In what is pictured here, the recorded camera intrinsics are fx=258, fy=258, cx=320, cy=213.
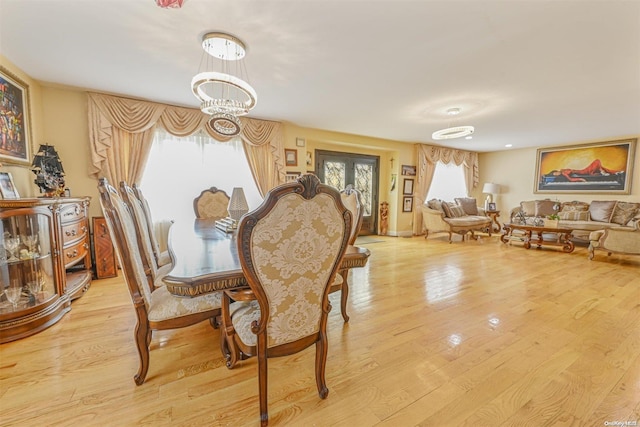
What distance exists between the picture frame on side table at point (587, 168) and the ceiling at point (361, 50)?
237cm

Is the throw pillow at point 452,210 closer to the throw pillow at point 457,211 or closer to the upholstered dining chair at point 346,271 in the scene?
the throw pillow at point 457,211

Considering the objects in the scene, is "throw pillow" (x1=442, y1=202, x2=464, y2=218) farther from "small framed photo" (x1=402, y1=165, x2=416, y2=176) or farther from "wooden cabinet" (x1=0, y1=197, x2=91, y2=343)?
"wooden cabinet" (x1=0, y1=197, x2=91, y2=343)

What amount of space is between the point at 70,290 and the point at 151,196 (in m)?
1.60

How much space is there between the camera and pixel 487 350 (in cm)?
176

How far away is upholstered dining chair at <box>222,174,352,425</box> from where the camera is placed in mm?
973

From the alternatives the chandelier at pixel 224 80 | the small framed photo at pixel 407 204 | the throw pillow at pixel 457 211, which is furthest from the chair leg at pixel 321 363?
the throw pillow at pixel 457 211

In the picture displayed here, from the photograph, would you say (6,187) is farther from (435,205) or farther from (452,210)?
(452,210)

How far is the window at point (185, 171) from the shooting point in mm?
3660

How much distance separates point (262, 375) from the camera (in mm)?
1146

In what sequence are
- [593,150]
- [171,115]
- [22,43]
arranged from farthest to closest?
[593,150]
[171,115]
[22,43]

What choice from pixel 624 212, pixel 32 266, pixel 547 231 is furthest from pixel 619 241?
pixel 32 266

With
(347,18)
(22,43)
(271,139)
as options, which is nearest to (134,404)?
(347,18)

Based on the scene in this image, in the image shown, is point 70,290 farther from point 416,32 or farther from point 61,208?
point 416,32

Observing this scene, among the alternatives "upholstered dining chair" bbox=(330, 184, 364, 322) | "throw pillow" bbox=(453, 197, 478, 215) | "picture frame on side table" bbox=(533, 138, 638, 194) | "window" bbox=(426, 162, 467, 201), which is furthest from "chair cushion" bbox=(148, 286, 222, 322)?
"picture frame on side table" bbox=(533, 138, 638, 194)
